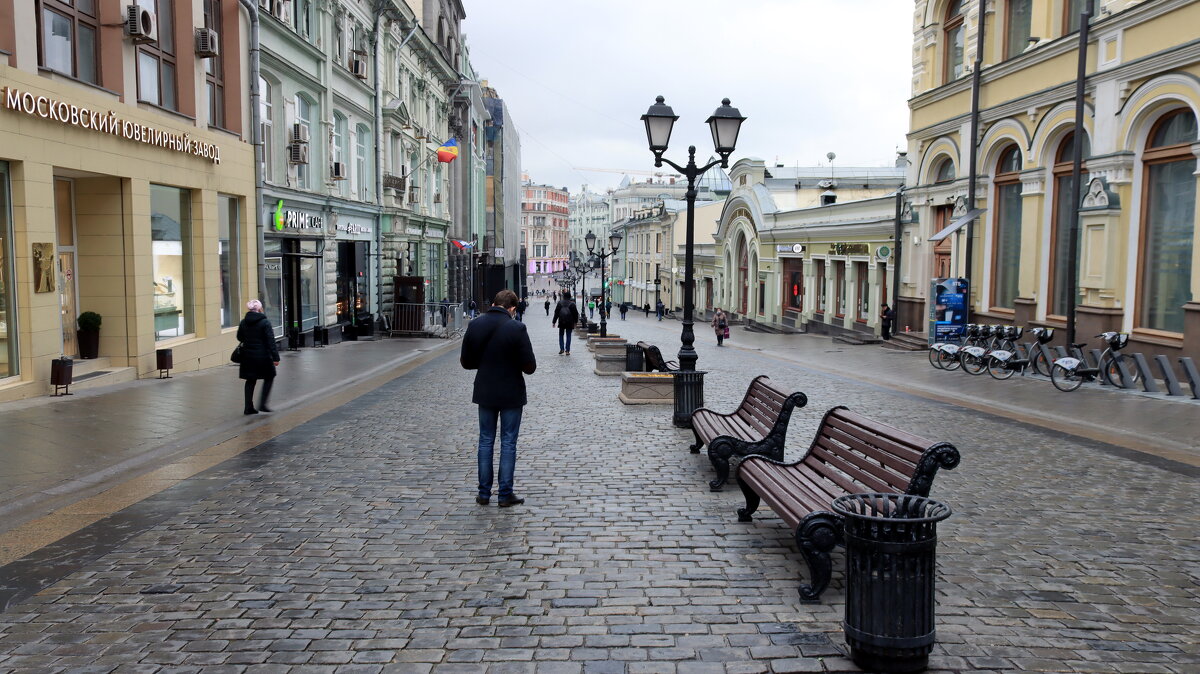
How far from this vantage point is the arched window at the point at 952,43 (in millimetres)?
26141

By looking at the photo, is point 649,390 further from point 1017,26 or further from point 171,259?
point 1017,26

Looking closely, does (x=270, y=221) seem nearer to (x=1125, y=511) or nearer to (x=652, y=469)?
(x=652, y=469)

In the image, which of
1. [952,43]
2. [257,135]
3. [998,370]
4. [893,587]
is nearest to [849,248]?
[952,43]

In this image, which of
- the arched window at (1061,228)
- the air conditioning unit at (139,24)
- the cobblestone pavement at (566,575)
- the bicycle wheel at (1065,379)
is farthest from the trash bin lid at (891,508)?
the arched window at (1061,228)

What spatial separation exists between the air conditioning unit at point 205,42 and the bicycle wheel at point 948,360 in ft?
54.1

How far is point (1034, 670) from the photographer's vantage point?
13.9ft

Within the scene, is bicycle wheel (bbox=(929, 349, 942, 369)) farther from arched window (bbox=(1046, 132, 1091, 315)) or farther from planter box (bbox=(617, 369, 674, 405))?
planter box (bbox=(617, 369, 674, 405))

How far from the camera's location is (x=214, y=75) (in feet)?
60.4

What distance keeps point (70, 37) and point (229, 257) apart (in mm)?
6896

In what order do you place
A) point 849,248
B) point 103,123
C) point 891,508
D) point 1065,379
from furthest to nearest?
point 849,248, point 1065,379, point 103,123, point 891,508

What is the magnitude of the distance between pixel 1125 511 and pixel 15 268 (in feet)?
43.6

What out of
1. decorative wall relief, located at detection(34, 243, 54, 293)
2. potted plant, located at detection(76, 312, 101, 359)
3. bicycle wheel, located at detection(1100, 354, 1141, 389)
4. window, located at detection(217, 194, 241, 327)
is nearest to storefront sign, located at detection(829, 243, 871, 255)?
bicycle wheel, located at detection(1100, 354, 1141, 389)

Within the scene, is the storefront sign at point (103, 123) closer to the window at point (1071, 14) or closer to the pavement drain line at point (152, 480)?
the pavement drain line at point (152, 480)

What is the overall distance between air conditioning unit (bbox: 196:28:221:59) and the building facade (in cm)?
3
